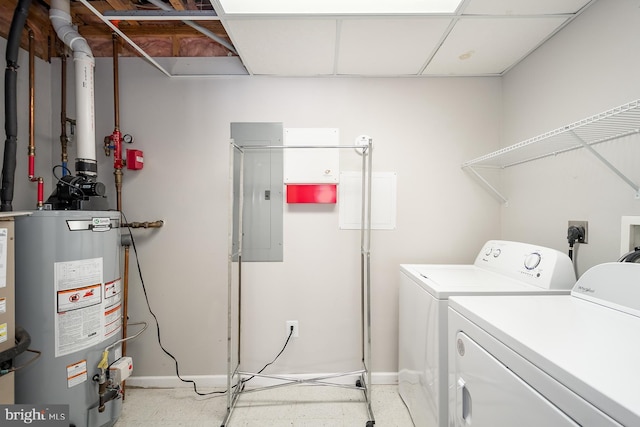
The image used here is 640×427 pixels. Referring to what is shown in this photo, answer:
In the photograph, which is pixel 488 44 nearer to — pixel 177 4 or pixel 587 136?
pixel 587 136

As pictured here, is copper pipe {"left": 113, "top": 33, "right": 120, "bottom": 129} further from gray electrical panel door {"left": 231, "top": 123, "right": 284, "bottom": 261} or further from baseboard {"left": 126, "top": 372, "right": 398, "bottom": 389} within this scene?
baseboard {"left": 126, "top": 372, "right": 398, "bottom": 389}

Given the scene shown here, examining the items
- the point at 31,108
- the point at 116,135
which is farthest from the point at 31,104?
the point at 116,135

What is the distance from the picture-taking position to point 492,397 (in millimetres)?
794

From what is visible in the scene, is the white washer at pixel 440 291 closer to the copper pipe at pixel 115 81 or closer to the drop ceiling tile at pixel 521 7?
the drop ceiling tile at pixel 521 7

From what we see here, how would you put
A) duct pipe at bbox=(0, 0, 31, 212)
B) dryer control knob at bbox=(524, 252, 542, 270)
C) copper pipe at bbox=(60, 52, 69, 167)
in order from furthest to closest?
1. copper pipe at bbox=(60, 52, 69, 167)
2. duct pipe at bbox=(0, 0, 31, 212)
3. dryer control knob at bbox=(524, 252, 542, 270)

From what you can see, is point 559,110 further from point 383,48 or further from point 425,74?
point 383,48

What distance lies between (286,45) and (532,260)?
5.74ft

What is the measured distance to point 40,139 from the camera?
1677 millimetres

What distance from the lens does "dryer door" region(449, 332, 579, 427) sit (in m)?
0.63

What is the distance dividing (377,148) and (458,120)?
0.62 m

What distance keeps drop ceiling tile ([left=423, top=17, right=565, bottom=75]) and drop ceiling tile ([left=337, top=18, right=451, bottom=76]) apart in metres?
0.11

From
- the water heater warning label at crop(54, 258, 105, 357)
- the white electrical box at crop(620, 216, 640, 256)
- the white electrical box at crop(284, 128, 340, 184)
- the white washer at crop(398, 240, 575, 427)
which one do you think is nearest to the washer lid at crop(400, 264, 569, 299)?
the white washer at crop(398, 240, 575, 427)

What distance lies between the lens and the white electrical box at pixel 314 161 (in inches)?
72.3

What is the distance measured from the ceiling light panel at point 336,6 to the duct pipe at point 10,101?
1.16m
